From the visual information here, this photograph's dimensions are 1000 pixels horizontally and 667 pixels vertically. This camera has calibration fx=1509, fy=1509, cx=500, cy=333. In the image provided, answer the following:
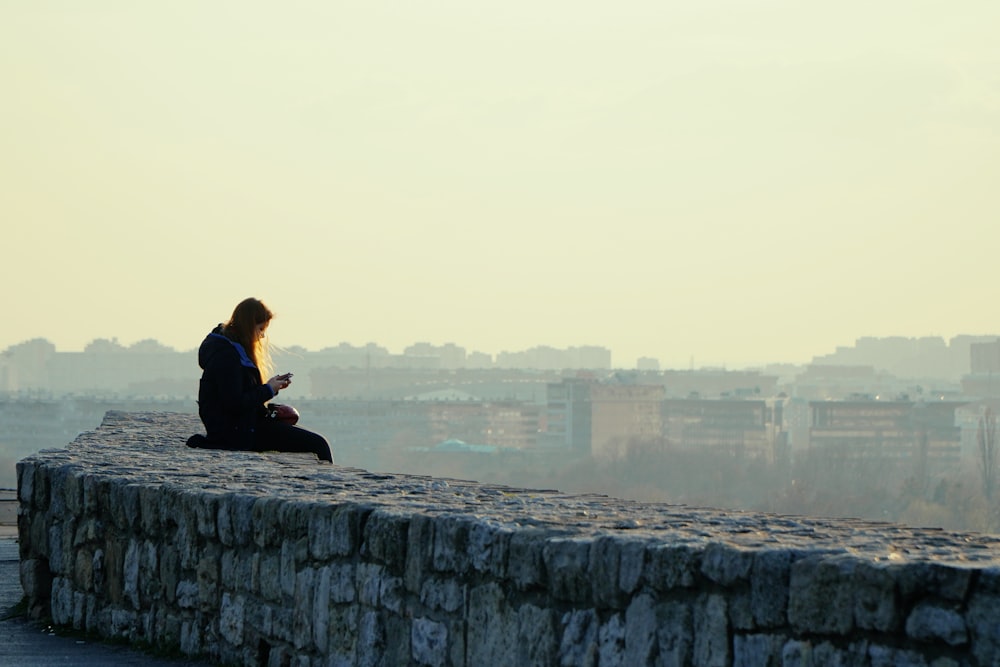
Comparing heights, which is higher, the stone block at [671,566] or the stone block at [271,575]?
the stone block at [671,566]

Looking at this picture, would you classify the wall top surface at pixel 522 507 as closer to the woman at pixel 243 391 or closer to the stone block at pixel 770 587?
the stone block at pixel 770 587

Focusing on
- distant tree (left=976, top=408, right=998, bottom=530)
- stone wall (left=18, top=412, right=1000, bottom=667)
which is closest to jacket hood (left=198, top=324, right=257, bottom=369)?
stone wall (left=18, top=412, right=1000, bottom=667)

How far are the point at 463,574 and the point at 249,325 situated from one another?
4.16 m

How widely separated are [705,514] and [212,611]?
204 cm

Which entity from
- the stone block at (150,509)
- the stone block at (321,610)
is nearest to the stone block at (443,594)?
the stone block at (321,610)

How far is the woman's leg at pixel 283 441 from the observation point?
8.52m

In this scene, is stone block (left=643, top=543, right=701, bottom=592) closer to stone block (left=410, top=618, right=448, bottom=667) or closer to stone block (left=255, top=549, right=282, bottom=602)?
stone block (left=410, top=618, right=448, bottom=667)

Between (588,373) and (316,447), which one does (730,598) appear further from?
(588,373)

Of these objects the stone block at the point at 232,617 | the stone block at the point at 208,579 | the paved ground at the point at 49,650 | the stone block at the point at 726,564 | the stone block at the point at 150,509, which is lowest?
the paved ground at the point at 49,650

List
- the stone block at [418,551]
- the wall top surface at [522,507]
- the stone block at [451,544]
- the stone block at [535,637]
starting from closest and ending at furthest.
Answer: the wall top surface at [522,507] < the stone block at [535,637] < the stone block at [451,544] < the stone block at [418,551]

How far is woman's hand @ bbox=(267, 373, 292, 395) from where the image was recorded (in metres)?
8.16

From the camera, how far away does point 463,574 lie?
4508mm

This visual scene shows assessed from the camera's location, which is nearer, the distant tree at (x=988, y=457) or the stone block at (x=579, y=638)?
the stone block at (x=579, y=638)

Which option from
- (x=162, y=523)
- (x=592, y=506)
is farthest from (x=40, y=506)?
(x=592, y=506)
